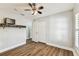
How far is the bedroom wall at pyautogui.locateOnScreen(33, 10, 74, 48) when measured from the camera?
20.3 ft

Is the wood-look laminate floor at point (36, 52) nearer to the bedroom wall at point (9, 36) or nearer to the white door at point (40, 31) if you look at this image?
the bedroom wall at point (9, 36)

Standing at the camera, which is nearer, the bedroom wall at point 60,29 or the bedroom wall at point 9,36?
the bedroom wall at point 9,36

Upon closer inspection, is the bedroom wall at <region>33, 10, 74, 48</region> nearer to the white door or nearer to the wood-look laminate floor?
the white door

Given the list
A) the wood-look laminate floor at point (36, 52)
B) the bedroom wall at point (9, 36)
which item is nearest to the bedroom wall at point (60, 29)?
the wood-look laminate floor at point (36, 52)

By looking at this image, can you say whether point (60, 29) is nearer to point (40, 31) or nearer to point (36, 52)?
point (40, 31)

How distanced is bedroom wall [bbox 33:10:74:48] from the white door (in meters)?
0.40

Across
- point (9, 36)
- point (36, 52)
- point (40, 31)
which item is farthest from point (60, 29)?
point (9, 36)

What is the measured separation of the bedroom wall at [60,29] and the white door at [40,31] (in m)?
0.40

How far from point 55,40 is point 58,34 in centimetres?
53

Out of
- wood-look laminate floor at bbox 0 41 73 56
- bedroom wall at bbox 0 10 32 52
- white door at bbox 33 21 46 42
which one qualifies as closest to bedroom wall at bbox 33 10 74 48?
white door at bbox 33 21 46 42

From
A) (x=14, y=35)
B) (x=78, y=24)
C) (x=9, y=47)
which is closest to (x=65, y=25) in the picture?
(x=78, y=24)

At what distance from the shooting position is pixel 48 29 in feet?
25.1

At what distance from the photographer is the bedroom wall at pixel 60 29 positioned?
617cm

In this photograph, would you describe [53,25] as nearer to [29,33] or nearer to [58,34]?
[58,34]
